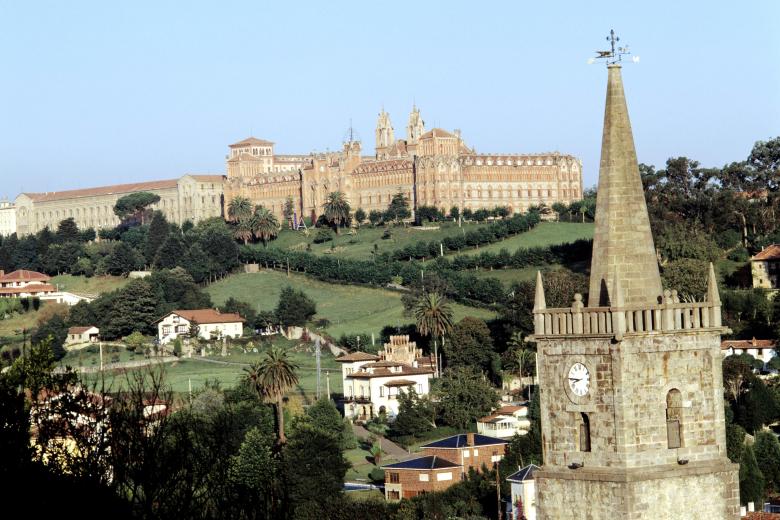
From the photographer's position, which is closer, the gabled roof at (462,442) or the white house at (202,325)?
the gabled roof at (462,442)

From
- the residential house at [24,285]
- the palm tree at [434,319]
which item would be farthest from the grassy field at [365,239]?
the palm tree at [434,319]

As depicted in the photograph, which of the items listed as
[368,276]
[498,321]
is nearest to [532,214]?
[368,276]

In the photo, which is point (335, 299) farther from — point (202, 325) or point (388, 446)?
point (388, 446)

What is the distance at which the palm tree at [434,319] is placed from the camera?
113 metres

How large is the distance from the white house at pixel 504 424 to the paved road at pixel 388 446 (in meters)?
4.27

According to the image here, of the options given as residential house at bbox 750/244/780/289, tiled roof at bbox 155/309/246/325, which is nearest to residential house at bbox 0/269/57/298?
tiled roof at bbox 155/309/246/325

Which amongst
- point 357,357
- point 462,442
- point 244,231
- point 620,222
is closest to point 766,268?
point 357,357

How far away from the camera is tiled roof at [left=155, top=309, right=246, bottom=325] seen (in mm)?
138875

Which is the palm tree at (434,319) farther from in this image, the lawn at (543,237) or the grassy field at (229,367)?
the lawn at (543,237)


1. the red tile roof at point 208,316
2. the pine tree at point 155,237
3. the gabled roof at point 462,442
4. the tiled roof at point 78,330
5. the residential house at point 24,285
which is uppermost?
the pine tree at point 155,237

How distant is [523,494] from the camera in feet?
229

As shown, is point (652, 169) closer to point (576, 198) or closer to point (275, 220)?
point (576, 198)

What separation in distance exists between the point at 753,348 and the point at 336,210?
80.4 m

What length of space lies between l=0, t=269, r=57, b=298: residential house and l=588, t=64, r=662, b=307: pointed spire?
13957cm
